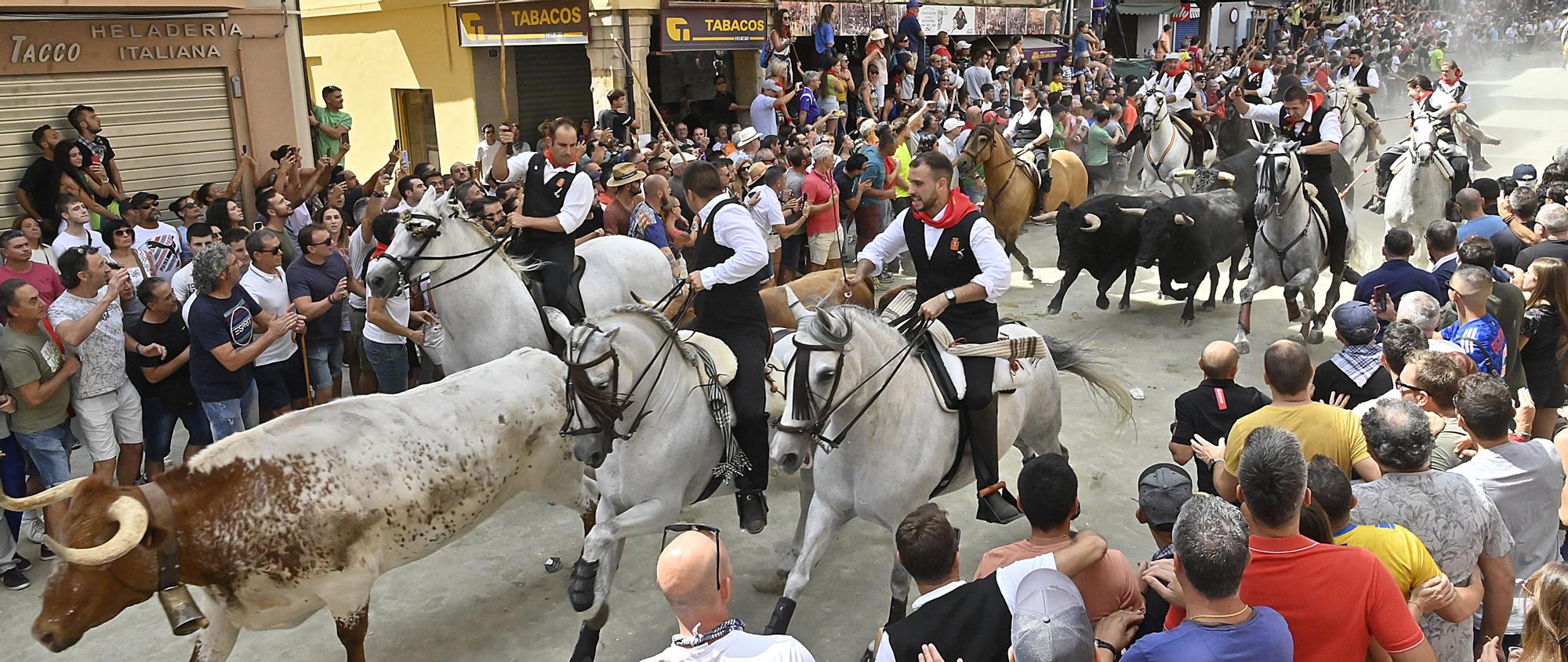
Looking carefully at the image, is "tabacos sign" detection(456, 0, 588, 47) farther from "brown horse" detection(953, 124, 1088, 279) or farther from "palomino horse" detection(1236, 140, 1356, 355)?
"palomino horse" detection(1236, 140, 1356, 355)

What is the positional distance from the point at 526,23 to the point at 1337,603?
15.6m

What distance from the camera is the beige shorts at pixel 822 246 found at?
447 inches

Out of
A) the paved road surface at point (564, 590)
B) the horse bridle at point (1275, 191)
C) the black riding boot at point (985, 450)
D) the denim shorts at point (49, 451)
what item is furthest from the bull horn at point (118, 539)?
the horse bridle at point (1275, 191)

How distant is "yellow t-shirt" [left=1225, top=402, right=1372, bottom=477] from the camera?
14.6 feet

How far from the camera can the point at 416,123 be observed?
19859mm

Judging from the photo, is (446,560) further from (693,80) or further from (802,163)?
(693,80)

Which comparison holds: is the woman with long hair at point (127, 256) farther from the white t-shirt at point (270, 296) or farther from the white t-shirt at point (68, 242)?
the white t-shirt at point (270, 296)

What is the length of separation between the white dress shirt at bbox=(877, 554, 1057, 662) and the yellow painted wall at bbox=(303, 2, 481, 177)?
16.1m

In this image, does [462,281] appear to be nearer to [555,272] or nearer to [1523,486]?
[555,272]

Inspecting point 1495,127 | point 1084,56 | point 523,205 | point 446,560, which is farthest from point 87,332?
point 1495,127

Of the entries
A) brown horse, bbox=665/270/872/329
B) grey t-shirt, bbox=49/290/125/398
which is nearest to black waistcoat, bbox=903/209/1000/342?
brown horse, bbox=665/270/872/329

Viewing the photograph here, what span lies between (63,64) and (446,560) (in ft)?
24.0

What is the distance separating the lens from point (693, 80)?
1966 cm

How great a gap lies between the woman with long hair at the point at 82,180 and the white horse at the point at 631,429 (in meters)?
6.33
